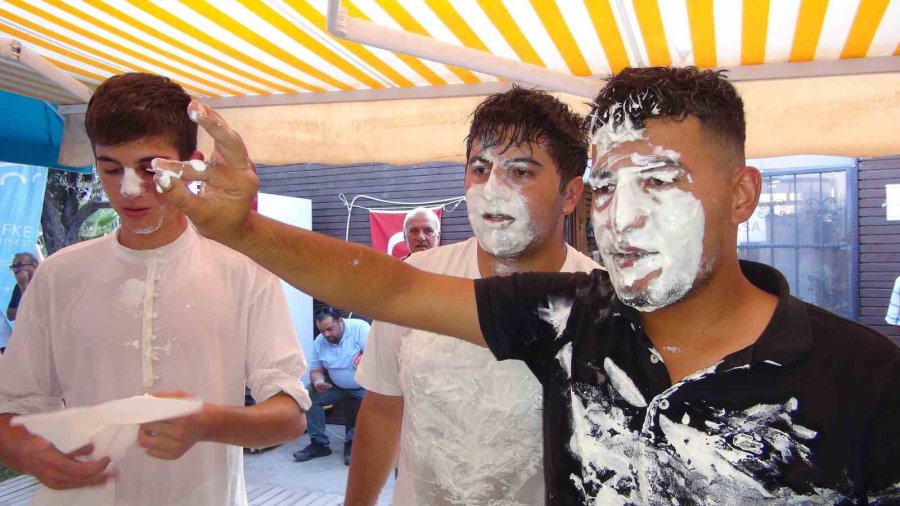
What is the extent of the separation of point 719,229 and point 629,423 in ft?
1.41

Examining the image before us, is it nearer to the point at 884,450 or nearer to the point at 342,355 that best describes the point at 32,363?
the point at 884,450

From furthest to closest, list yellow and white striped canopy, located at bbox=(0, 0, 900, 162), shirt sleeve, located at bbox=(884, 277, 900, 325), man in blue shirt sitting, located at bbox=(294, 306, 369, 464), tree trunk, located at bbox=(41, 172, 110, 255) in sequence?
tree trunk, located at bbox=(41, 172, 110, 255) → man in blue shirt sitting, located at bbox=(294, 306, 369, 464) → shirt sleeve, located at bbox=(884, 277, 900, 325) → yellow and white striped canopy, located at bbox=(0, 0, 900, 162)

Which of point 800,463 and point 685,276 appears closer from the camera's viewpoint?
point 800,463

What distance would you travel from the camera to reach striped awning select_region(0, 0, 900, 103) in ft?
7.75

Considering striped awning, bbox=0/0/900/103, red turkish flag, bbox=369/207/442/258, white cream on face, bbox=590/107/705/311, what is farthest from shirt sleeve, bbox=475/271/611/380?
red turkish flag, bbox=369/207/442/258

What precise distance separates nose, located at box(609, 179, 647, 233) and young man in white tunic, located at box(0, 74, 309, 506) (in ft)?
3.21

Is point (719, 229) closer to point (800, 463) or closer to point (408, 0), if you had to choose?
point (800, 463)

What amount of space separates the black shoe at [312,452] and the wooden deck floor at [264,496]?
2.90 ft

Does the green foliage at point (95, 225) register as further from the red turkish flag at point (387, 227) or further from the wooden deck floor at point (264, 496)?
the wooden deck floor at point (264, 496)

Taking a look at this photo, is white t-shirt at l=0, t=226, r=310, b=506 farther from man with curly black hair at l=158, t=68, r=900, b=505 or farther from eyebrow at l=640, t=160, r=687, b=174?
eyebrow at l=640, t=160, r=687, b=174

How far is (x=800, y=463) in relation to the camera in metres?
1.01

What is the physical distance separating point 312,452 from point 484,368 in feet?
19.2

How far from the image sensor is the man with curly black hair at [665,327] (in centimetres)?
101

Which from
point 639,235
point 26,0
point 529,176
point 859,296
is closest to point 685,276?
point 639,235
